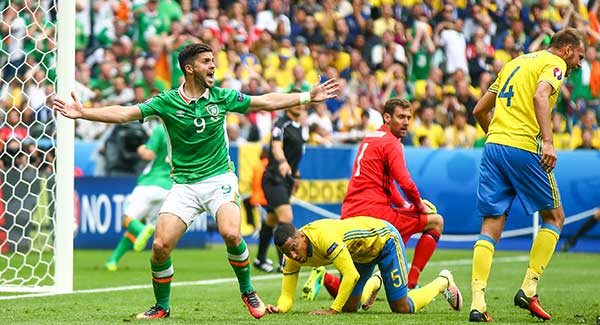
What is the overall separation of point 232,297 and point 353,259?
2.49m

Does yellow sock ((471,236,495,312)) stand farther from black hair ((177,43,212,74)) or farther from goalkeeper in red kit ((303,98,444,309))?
black hair ((177,43,212,74))

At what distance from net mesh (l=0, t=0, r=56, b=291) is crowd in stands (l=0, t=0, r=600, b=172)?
168 inches

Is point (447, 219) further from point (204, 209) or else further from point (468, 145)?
point (204, 209)

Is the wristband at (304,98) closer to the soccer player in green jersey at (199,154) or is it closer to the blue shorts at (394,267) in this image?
the soccer player in green jersey at (199,154)

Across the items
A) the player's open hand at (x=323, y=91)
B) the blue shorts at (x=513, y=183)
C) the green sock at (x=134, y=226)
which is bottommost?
the green sock at (x=134, y=226)

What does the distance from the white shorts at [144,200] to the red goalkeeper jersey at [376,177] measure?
18.3 feet

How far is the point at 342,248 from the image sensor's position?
935 cm

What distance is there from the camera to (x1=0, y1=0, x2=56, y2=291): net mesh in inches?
529

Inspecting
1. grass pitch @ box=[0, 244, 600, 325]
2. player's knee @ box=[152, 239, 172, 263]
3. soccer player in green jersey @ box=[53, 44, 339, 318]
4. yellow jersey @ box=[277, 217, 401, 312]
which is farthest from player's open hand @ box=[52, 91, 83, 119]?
yellow jersey @ box=[277, 217, 401, 312]

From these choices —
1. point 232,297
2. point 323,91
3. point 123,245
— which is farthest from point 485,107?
point 123,245

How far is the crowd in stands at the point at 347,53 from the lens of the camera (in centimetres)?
2267

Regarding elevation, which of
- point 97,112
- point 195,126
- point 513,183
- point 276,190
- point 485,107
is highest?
point 485,107

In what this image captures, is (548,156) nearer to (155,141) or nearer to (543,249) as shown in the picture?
(543,249)

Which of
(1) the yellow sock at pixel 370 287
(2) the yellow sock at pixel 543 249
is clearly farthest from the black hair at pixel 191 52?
(2) the yellow sock at pixel 543 249
